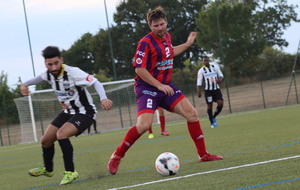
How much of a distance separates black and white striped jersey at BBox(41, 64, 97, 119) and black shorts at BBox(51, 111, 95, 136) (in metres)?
0.05

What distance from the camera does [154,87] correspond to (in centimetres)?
575

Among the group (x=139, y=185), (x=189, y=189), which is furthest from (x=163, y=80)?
(x=189, y=189)

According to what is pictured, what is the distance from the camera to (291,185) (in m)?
3.63

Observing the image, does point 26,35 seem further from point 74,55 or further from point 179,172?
point 179,172

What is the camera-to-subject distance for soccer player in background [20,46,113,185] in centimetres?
534

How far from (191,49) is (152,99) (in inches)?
1047

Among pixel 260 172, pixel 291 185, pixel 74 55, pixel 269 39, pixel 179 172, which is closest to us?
pixel 291 185

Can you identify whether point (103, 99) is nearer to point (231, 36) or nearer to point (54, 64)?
point (54, 64)

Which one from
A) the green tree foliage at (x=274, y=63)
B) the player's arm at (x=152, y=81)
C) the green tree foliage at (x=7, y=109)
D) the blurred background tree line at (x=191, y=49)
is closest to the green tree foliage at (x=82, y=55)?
the blurred background tree line at (x=191, y=49)

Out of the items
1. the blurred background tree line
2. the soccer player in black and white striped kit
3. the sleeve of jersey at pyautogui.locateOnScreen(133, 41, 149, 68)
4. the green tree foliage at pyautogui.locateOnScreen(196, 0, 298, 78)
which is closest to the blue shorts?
the sleeve of jersey at pyautogui.locateOnScreen(133, 41, 149, 68)

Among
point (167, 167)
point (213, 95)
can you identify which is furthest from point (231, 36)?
point (167, 167)

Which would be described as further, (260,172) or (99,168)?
(99,168)

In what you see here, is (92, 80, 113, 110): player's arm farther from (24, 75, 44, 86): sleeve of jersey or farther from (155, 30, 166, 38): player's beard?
(155, 30, 166, 38): player's beard

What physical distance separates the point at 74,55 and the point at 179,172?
1904 cm
